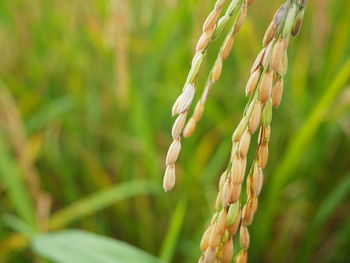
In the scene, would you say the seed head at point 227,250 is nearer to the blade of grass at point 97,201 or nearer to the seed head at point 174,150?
the seed head at point 174,150

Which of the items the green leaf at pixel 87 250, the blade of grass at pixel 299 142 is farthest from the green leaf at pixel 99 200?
the green leaf at pixel 87 250

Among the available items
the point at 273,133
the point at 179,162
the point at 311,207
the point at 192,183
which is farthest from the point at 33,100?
the point at 311,207

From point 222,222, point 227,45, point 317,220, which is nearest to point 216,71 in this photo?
point 227,45

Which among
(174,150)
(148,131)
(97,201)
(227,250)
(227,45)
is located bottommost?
(97,201)

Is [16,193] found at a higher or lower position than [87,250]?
lower

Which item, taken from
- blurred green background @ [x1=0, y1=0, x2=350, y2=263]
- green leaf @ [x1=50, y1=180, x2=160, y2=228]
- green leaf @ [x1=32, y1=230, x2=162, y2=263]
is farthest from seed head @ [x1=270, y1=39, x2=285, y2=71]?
green leaf @ [x1=50, y1=180, x2=160, y2=228]

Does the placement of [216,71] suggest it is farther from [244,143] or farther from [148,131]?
[148,131]

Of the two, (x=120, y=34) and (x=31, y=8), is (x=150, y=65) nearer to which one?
(x=120, y=34)

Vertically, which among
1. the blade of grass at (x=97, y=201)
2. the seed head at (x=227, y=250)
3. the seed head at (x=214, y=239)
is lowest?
the blade of grass at (x=97, y=201)
